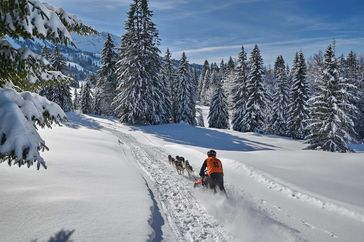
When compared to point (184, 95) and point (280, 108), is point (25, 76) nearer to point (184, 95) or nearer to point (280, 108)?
point (184, 95)

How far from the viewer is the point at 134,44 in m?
45.3

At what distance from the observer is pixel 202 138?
4131cm

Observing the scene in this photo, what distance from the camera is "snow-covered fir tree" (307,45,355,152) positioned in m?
32.9

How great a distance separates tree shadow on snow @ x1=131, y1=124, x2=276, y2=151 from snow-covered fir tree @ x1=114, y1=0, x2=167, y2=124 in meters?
2.75

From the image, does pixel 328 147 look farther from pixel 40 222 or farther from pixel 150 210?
pixel 40 222

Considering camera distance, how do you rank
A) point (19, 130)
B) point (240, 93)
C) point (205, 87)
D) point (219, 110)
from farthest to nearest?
point (205, 87) → point (219, 110) → point (240, 93) → point (19, 130)

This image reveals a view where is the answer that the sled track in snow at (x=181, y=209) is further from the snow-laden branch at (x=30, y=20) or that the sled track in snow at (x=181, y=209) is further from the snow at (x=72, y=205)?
the snow-laden branch at (x=30, y=20)

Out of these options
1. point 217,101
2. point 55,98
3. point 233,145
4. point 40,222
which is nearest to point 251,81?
point 217,101

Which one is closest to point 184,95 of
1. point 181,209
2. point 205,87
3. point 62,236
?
point 181,209

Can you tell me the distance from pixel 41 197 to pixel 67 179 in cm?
273

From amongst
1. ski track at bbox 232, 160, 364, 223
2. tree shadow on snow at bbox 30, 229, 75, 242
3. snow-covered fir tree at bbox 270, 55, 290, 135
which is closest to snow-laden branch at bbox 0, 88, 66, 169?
tree shadow on snow at bbox 30, 229, 75, 242

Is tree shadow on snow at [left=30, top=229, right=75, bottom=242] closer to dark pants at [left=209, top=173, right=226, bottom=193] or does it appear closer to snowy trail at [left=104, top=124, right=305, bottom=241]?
Result: snowy trail at [left=104, top=124, right=305, bottom=241]

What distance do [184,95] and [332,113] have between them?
30.1 meters

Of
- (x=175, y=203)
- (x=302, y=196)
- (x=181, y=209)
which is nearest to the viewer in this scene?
(x=181, y=209)
